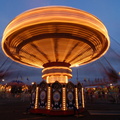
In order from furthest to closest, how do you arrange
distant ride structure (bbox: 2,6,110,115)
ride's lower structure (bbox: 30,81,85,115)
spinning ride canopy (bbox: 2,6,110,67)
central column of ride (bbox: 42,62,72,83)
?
central column of ride (bbox: 42,62,72,83) → ride's lower structure (bbox: 30,81,85,115) → distant ride structure (bbox: 2,6,110,115) → spinning ride canopy (bbox: 2,6,110,67)

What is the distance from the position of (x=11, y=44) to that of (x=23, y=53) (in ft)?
6.42

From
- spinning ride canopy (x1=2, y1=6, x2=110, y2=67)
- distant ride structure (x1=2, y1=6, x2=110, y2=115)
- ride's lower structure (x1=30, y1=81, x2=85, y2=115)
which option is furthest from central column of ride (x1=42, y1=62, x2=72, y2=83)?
ride's lower structure (x1=30, y1=81, x2=85, y2=115)

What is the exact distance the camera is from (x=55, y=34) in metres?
10.8

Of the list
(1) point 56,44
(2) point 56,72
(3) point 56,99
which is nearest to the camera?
(3) point 56,99

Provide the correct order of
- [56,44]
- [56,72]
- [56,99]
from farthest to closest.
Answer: [56,72]
[56,44]
[56,99]

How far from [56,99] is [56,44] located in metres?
4.74

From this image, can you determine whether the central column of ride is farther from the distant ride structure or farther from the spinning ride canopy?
the spinning ride canopy

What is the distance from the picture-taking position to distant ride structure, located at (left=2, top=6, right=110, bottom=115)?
31.3ft

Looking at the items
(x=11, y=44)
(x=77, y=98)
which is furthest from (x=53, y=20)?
(x=77, y=98)

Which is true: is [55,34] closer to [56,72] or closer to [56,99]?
[56,72]

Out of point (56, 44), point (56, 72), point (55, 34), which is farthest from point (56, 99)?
point (55, 34)

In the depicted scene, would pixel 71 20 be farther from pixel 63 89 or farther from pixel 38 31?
pixel 63 89

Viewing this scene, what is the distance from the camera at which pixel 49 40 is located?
38.1 ft

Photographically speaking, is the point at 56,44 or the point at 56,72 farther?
the point at 56,72
